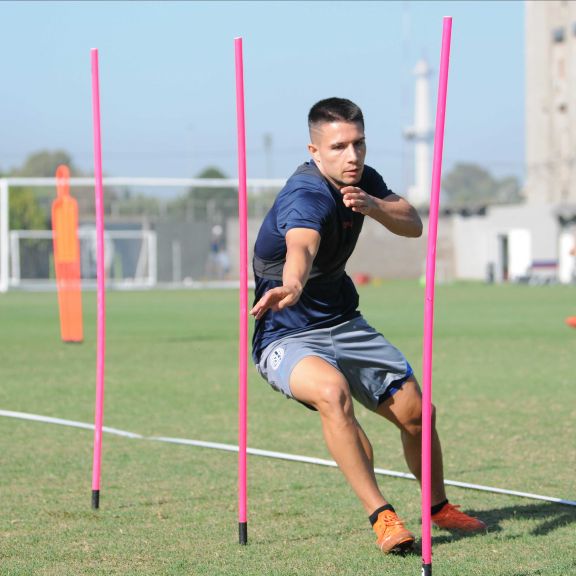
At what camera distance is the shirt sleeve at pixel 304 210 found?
18.1 feet

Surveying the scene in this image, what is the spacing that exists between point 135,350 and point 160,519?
12.4 meters

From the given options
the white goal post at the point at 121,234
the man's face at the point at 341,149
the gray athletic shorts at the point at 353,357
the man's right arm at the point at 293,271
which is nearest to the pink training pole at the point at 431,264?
the man's right arm at the point at 293,271

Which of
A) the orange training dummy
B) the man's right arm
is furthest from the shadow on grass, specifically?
the orange training dummy

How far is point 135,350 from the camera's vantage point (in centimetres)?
1883

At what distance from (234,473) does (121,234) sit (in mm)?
48780

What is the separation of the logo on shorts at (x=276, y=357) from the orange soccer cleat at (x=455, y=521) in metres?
1.17

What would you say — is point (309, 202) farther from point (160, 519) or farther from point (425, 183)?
point (425, 183)

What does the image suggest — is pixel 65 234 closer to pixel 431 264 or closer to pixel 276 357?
pixel 276 357

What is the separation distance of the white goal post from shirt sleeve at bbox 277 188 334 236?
32621 mm

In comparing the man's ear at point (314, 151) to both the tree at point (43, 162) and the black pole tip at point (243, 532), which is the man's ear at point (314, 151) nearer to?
the black pole tip at point (243, 532)

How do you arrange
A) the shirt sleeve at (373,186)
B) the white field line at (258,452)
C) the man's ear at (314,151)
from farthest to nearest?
the white field line at (258,452), the shirt sleeve at (373,186), the man's ear at (314,151)

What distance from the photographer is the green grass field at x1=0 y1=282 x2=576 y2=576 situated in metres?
5.64

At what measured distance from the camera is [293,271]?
5258mm

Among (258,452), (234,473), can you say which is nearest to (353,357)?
(234,473)
